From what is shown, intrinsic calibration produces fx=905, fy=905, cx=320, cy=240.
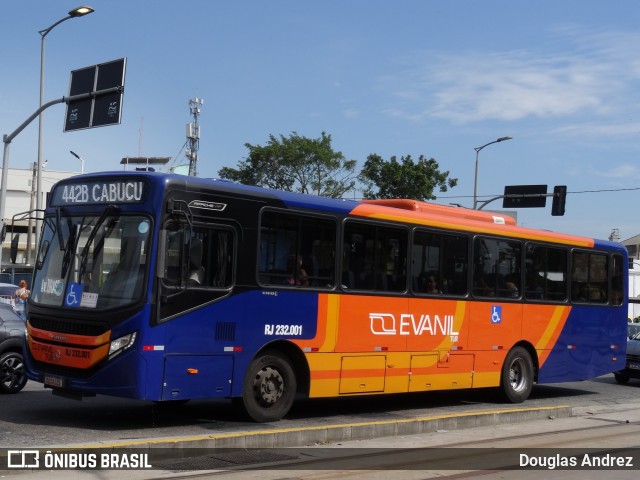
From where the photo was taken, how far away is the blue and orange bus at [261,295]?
11.4 m

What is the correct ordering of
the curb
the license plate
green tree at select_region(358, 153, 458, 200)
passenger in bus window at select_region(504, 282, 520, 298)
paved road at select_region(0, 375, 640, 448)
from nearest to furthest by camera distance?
the curb → paved road at select_region(0, 375, 640, 448) → the license plate → passenger in bus window at select_region(504, 282, 520, 298) → green tree at select_region(358, 153, 458, 200)

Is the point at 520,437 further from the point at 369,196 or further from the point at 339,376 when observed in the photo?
the point at 369,196

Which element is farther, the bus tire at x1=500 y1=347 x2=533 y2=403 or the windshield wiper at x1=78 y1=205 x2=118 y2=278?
the bus tire at x1=500 y1=347 x2=533 y2=403

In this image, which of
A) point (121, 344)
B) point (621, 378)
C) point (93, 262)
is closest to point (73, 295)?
point (93, 262)

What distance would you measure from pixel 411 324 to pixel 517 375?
374 cm

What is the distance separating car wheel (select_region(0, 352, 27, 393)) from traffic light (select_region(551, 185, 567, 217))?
27.2m

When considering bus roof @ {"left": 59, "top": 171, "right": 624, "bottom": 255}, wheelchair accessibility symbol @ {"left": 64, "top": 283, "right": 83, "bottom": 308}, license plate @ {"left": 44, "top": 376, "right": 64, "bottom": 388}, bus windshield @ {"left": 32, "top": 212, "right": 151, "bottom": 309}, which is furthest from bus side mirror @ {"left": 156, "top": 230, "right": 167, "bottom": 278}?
license plate @ {"left": 44, "top": 376, "right": 64, "bottom": 388}

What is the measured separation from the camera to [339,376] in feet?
44.6

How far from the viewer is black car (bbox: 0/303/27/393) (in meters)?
14.5

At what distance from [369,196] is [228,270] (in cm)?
4297

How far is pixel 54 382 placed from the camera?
11.7m

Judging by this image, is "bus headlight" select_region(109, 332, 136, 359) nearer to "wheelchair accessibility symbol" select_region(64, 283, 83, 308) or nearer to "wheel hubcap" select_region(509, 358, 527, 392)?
"wheelchair accessibility symbol" select_region(64, 283, 83, 308)

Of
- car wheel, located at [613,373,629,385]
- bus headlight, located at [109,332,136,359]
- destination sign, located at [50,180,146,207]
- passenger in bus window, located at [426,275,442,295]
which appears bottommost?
car wheel, located at [613,373,629,385]

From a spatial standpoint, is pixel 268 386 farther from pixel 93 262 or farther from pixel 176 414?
pixel 93 262
